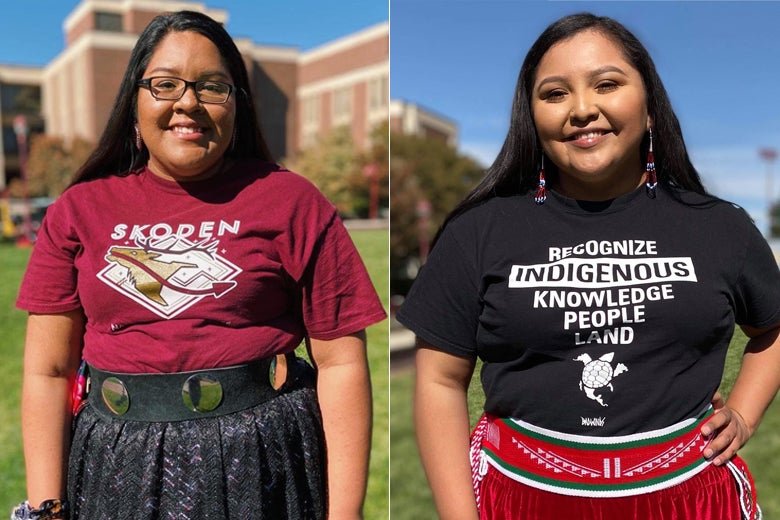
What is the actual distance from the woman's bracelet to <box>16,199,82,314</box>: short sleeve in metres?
0.43

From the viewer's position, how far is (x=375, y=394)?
5.71 metres

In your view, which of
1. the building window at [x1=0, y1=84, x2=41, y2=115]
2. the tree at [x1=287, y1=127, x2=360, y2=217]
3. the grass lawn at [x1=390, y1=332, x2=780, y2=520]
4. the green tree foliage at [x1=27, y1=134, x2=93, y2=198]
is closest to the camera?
the grass lawn at [x1=390, y1=332, x2=780, y2=520]

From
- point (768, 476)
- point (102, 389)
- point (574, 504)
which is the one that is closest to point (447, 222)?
point (574, 504)

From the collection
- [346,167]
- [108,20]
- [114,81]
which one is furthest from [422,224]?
[108,20]

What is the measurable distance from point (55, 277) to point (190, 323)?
34 cm

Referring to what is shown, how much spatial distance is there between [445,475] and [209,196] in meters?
0.82

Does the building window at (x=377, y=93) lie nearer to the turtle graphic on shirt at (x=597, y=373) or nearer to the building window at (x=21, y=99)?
the building window at (x=21, y=99)

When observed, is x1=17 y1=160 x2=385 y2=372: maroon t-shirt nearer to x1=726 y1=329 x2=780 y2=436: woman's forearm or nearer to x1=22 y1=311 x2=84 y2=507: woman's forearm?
x1=22 y1=311 x2=84 y2=507: woman's forearm

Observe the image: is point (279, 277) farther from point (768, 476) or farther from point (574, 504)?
point (768, 476)

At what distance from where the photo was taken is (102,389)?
5.30ft

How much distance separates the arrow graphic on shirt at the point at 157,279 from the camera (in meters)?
1.54

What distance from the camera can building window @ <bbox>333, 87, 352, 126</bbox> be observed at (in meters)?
50.0

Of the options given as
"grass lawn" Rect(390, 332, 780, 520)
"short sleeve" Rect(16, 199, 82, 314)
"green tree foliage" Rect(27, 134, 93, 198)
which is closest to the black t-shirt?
"short sleeve" Rect(16, 199, 82, 314)

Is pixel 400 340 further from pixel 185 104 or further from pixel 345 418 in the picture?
pixel 185 104
